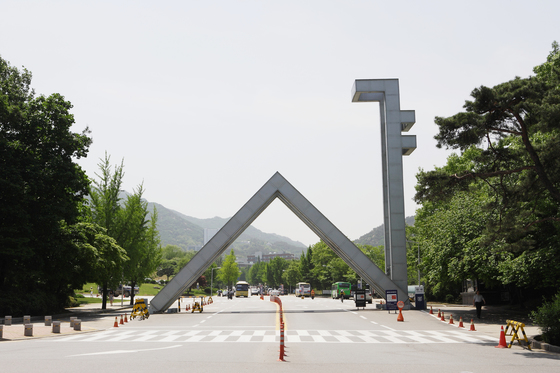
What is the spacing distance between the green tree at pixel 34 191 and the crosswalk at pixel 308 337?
14.4 meters

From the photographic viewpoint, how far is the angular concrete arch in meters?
36.6

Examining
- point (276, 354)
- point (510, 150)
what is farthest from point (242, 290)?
point (276, 354)

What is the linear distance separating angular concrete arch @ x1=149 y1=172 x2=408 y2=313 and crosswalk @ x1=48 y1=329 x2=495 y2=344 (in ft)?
48.8

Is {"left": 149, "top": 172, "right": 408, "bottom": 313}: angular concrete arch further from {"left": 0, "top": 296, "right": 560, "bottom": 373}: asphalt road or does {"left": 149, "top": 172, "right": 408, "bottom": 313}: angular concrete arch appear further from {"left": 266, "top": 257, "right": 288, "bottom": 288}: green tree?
{"left": 266, "top": 257, "right": 288, "bottom": 288}: green tree

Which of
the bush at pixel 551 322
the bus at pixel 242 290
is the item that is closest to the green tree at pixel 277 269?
the bus at pixel 242 290

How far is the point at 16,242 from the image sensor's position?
30.5 m

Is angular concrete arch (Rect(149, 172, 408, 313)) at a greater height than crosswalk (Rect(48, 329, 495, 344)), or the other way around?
angular concrete arch (Rect(149, 172, 408, 313))

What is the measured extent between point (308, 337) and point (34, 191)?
2315 cm

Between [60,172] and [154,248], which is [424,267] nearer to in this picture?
[154,248]

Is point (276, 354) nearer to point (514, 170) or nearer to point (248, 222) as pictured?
point (514, 170)

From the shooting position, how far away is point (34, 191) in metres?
32.5

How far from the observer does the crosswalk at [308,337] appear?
17.8 metres

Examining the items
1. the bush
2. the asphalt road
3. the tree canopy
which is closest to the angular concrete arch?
the tree canopy

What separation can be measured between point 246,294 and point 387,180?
200ft
